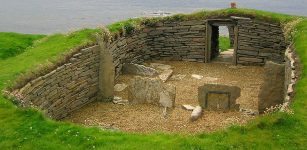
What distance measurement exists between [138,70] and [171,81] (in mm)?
1827

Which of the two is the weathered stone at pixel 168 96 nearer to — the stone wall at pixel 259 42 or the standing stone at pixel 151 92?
the standing stone at pixel 151 92

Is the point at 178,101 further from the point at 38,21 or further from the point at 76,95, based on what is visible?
the point at 38,21

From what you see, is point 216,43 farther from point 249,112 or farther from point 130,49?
point 249,112

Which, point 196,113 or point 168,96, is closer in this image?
point 196,113

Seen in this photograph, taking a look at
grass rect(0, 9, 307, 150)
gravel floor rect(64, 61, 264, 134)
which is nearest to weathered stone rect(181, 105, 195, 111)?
gravel floor rect(64, 61, 264, 134)

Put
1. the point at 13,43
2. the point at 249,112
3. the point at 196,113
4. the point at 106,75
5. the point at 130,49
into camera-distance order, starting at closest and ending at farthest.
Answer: the point at 196,113 → the point at 249,112 → the point at 106,75 → the point at 13,43 → the point at 130,49

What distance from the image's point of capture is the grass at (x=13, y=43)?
19500mm

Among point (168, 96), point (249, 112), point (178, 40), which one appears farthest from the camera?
point (178, 40)

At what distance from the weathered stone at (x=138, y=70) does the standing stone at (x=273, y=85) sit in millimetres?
7763

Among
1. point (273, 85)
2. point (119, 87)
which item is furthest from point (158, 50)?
point (273, 85)

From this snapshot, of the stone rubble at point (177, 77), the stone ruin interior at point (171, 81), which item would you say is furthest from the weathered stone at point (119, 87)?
the stone rubble at point (177, 77)

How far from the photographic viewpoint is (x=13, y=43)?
68.6 ft

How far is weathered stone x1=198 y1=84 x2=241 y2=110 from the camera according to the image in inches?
623

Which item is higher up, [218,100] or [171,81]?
[218,100]
